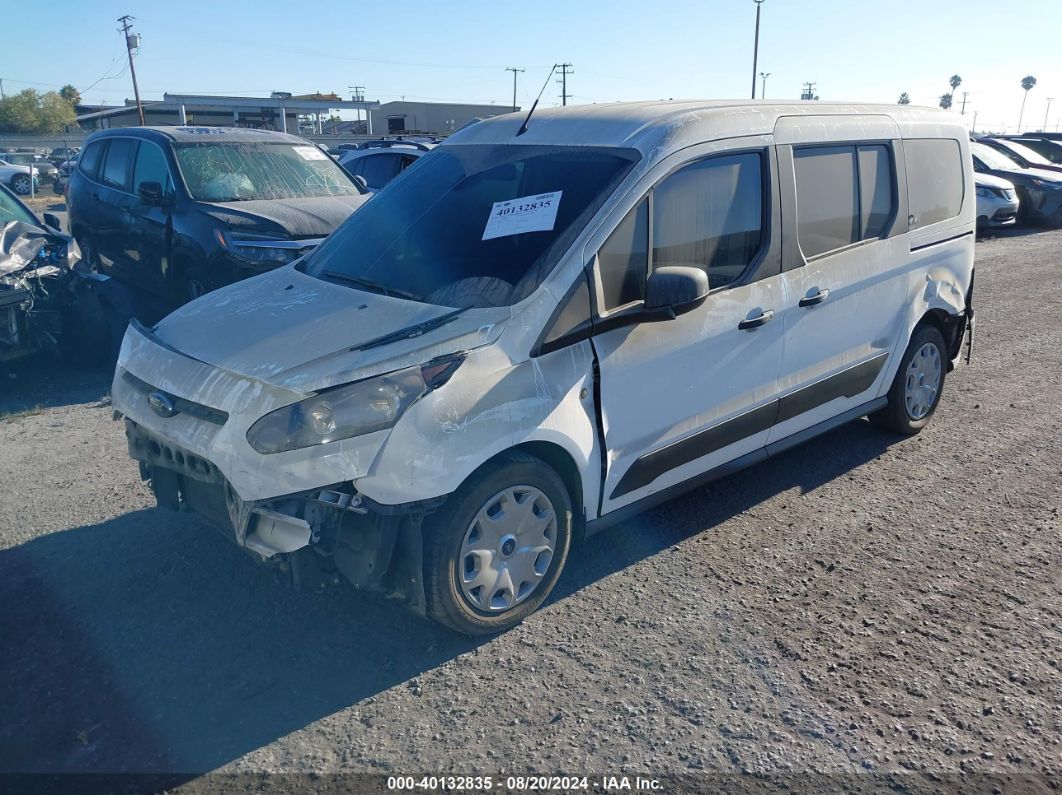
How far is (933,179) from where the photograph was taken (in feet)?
17.1

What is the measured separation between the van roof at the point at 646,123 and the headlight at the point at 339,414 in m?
1.54

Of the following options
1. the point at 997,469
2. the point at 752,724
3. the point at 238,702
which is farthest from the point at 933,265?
the point at 238,702

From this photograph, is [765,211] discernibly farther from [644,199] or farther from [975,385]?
[975,385]

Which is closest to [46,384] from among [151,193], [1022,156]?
[151,193]

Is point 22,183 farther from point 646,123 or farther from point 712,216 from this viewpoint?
point 712,216

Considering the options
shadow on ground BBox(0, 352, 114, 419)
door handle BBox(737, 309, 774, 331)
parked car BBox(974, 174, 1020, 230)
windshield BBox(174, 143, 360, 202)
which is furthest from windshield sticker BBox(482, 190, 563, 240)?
parked car BBox(974, 174, 1020, 230)

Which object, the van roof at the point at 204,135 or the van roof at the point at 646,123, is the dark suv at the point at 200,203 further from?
the van roof at the point at 646,123

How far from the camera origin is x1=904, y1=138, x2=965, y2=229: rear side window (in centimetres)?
505

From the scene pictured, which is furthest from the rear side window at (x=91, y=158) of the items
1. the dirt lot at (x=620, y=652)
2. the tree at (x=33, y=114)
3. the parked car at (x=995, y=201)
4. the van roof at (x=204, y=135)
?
the tree at (x=33, y=114)

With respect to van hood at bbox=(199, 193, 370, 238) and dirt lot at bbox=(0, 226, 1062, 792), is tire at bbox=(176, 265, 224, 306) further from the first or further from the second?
dirt lot at bbox=(0, 226, 1062, 792)

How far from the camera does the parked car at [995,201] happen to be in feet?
50.6

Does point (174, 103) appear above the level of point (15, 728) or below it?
above

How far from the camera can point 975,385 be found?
675 cm

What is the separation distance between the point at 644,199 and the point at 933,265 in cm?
257
